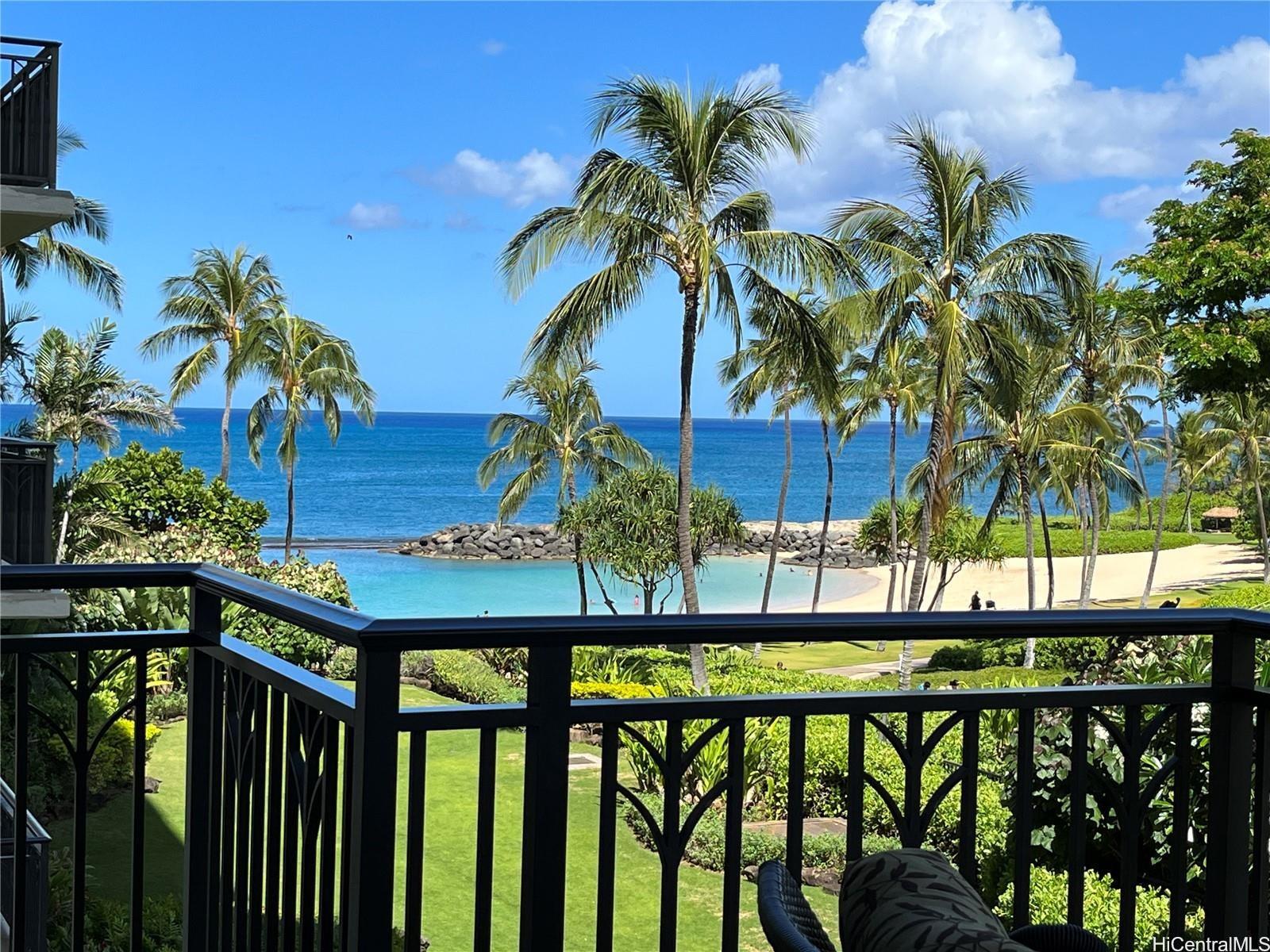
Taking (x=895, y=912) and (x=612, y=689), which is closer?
(x=895, y=912)

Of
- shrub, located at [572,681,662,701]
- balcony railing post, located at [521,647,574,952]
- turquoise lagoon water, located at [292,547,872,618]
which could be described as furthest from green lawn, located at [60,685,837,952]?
turquoise lagoon water, located at [292,547,872,618]

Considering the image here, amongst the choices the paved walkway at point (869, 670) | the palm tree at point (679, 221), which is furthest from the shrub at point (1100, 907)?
the paved walkway at point (869, 670)

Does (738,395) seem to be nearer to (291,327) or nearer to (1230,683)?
(291,327)

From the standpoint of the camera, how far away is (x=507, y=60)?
255ft

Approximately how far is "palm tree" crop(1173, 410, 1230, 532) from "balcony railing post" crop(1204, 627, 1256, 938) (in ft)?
137

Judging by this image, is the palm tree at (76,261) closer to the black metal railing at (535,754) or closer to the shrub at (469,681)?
the shrub at (469,681)

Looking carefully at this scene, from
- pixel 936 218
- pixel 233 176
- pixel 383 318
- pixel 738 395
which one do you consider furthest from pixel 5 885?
pixel 233 176

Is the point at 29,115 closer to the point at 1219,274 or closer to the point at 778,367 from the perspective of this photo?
the point at 778,367

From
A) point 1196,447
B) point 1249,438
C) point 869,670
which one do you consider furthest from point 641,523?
point 1196,447

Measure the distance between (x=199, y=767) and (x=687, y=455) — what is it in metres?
18.0

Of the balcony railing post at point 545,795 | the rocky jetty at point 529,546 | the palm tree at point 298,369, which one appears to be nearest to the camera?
the balcony railing post at point 545,795

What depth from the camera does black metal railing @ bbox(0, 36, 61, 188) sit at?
8.80 metres

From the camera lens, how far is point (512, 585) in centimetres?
4166

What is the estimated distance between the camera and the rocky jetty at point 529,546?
48031 millimetres
